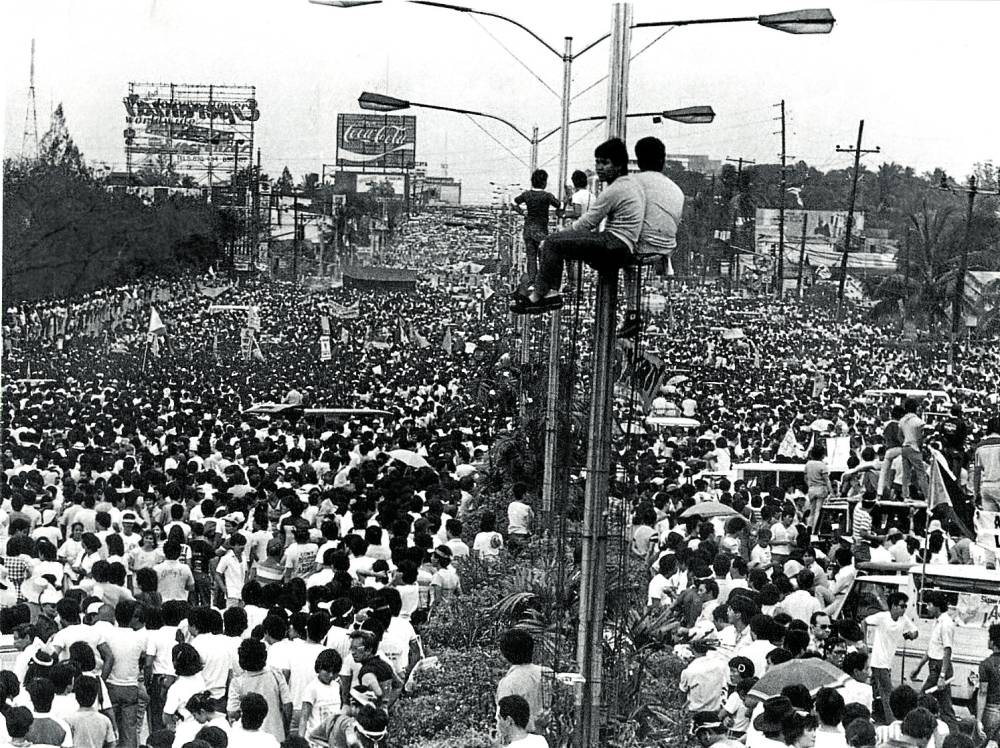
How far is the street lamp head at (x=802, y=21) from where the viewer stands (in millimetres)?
8430

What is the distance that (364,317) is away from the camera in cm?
5906

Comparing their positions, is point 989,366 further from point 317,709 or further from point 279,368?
point 317,709

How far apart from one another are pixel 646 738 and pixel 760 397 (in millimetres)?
25148

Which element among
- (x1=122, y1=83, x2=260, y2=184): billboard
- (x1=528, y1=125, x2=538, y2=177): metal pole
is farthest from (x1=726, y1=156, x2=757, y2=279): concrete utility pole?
(x1=528, y1=125, x2=538, y2=177): metal pole

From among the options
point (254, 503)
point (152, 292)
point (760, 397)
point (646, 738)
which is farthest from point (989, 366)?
point (646, 738)

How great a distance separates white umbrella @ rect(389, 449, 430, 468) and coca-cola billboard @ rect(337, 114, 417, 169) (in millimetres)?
77132

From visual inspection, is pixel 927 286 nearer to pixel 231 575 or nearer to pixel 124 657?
pixel 231 575

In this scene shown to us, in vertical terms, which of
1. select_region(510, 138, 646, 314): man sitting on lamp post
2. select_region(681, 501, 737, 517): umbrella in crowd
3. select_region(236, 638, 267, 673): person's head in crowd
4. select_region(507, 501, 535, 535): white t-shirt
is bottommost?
select_region(507, 501, 535, 535): white t-shirt

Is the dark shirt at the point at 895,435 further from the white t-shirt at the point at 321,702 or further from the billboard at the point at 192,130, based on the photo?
the billboard at the point at 192,130

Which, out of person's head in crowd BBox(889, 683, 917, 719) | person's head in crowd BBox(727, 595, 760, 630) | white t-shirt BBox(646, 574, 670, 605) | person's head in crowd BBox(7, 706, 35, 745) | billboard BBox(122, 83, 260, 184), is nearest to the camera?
person's head in crowd BBox(7, 706, 35, 745)

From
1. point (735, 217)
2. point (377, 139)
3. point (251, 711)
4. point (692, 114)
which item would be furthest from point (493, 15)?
point (377, 139)

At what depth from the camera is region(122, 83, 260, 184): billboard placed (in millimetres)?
73062

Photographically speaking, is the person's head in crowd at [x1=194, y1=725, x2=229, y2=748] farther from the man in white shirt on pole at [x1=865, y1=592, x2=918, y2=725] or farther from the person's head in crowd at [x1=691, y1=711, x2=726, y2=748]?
the man in white shirt on pole at [x1=865, y1=592, x2=918, y2=725]

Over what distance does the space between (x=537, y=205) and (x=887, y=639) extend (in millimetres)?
5472
